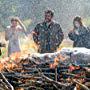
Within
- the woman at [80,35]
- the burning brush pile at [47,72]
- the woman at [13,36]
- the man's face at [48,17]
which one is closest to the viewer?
the burning brush pile at [47,72]

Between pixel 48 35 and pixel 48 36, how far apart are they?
0.03m

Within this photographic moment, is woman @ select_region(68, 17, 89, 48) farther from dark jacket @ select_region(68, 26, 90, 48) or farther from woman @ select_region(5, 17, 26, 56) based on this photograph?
woman @ select_region(5, 17, 26, 56)

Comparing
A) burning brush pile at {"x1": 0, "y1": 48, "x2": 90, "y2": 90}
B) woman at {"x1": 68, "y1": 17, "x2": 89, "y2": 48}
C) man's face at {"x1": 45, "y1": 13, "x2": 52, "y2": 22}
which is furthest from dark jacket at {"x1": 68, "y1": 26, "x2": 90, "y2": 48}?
burning brush pile at {"x1": 0, "y1": 48, "x2": 90, "y2": 90}

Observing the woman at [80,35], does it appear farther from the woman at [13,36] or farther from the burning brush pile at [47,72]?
the burning brush pile at [47,72]

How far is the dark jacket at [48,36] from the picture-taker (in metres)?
11.1

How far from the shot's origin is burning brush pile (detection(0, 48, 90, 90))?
5.77m

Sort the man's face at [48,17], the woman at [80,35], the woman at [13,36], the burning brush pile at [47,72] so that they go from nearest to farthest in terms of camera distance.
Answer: the burning brush pile at [47,72] < the man's face at [48,17] < the woman at [80,35] < the woman at [13,36]

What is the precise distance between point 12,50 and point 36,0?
53.3 ft

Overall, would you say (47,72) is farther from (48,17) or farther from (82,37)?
(82,37)

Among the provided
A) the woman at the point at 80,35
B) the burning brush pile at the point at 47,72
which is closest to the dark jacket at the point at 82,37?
the woman at the point at 80,35

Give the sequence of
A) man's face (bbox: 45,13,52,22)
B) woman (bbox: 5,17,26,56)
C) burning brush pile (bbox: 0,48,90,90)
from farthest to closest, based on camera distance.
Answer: woman (bbox: 5,17,26,56)
man's face (bbox: 45,13,52,22)
burning brush pile (bbox: 0,48,90,90)

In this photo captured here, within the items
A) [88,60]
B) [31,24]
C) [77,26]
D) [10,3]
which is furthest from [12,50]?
[10,3]

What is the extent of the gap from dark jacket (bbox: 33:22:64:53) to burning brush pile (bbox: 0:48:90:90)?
277cm

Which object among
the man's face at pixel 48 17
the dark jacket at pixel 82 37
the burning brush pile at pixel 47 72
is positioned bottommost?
the burning brush pile at pixel 47 72
